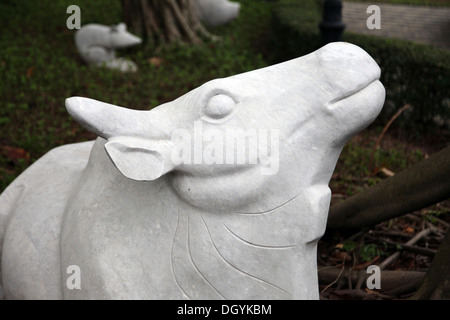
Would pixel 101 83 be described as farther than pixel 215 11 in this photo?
No

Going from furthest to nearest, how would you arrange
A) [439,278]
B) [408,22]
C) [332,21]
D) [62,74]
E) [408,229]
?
[408,22] → [62,74] → [332,21] → [408,229] → [439,278]

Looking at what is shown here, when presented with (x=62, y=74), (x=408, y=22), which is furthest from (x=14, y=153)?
(x=408, y=22)

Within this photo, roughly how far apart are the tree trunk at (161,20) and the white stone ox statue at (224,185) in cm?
668

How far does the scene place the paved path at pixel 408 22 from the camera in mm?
12047

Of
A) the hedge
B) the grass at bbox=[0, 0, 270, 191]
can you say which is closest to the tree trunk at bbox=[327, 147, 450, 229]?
the grass at bbox=[0, 0, 270, 191]

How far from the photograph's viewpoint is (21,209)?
8.41ft

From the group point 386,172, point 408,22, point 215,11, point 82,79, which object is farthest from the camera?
point 408,22

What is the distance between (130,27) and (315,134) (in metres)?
7.53

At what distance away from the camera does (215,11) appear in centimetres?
1006

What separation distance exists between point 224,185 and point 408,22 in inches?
485

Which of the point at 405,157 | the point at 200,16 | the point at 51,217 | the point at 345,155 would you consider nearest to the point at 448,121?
the point at 405,157

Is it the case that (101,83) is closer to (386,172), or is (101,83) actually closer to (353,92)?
(386,172)

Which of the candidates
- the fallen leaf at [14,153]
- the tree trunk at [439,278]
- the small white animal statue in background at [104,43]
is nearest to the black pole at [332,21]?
the small white animal statue in background at [104,43]
